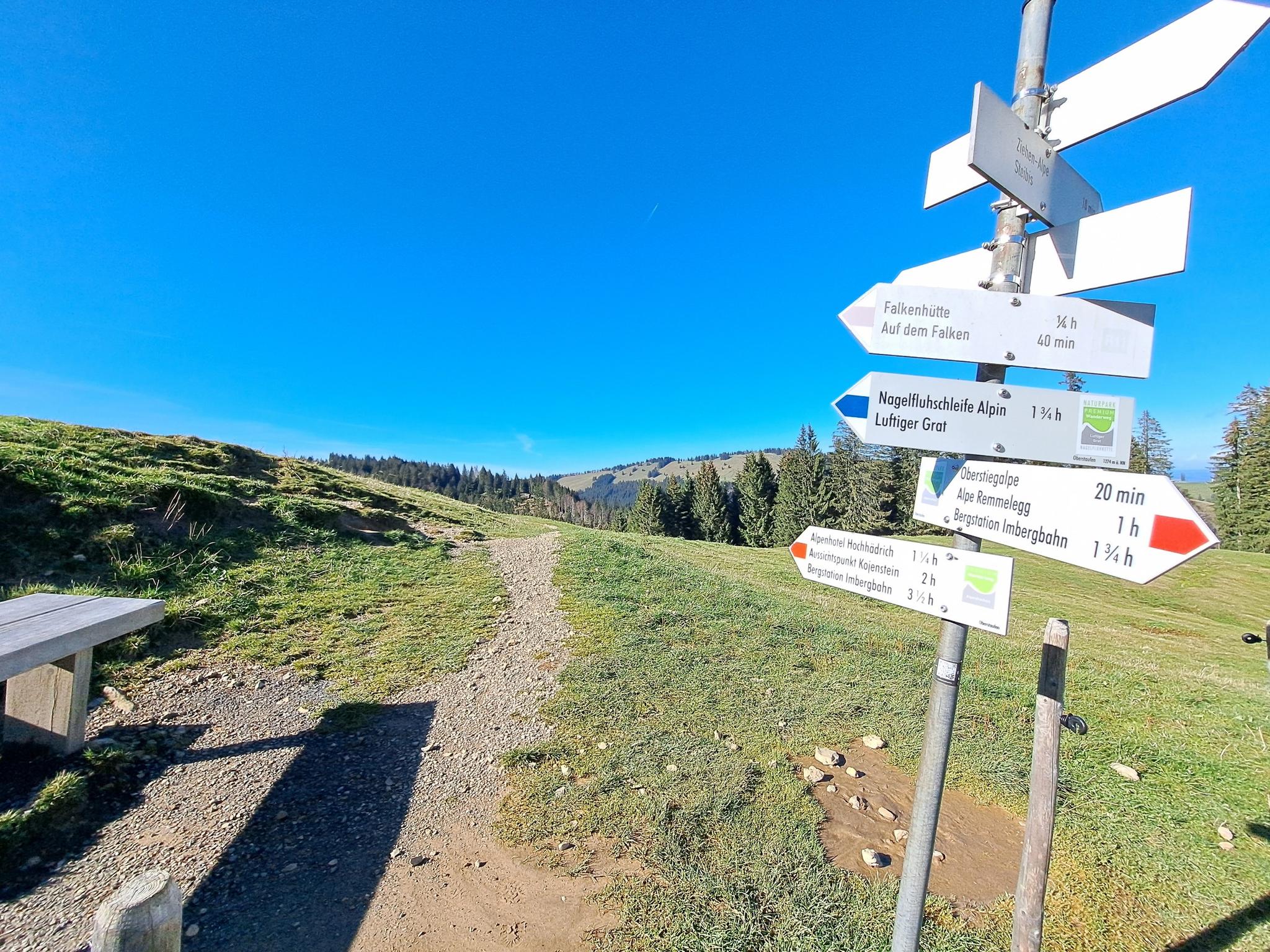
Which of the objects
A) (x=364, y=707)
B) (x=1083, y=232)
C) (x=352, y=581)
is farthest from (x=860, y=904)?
(x=352, y=581)

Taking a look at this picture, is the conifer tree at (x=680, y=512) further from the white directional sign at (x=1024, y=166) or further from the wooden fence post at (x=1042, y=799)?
the white directional sign at (x=1024, y=166)

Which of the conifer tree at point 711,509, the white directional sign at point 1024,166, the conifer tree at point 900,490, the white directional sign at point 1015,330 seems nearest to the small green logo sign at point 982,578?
the white directional sign at point 1015,330

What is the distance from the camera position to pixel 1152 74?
1858 mm

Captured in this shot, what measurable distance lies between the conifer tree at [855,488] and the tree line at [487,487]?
45.8 meters

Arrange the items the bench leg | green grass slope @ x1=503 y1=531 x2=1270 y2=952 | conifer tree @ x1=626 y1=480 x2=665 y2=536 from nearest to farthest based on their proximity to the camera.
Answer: green grass slope @ x1=503 y1=531 x2=1270 y2=952 → the bench leg → conifer tree @ x1=626 y1=480 x2=665 y2=536

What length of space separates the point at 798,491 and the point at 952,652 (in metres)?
50.8

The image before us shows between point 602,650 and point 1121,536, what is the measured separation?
18.7 feet

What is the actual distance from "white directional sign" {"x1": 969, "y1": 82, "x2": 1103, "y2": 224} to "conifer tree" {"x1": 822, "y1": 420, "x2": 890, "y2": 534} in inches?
1791

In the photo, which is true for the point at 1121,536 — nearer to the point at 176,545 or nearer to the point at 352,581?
the point at 352,581

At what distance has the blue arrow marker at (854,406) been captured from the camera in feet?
6.45

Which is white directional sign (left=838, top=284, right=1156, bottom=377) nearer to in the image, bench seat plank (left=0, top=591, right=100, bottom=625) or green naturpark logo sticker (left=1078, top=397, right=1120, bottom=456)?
green naturpark logo sticker (left=1078, top=397, right=1120, bottom=456)

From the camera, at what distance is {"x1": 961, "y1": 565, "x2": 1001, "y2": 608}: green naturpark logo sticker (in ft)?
5.79

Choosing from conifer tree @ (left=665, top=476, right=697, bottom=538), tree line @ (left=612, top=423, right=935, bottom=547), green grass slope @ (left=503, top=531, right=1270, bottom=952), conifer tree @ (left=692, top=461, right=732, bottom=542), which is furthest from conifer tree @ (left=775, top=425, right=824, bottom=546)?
green grass slope @ (left=503, top=531, right=1270, bottom=952)

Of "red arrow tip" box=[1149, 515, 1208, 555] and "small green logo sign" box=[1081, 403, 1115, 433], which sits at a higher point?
"small green logo sign" box=[1081, 403, 1115, 433]
